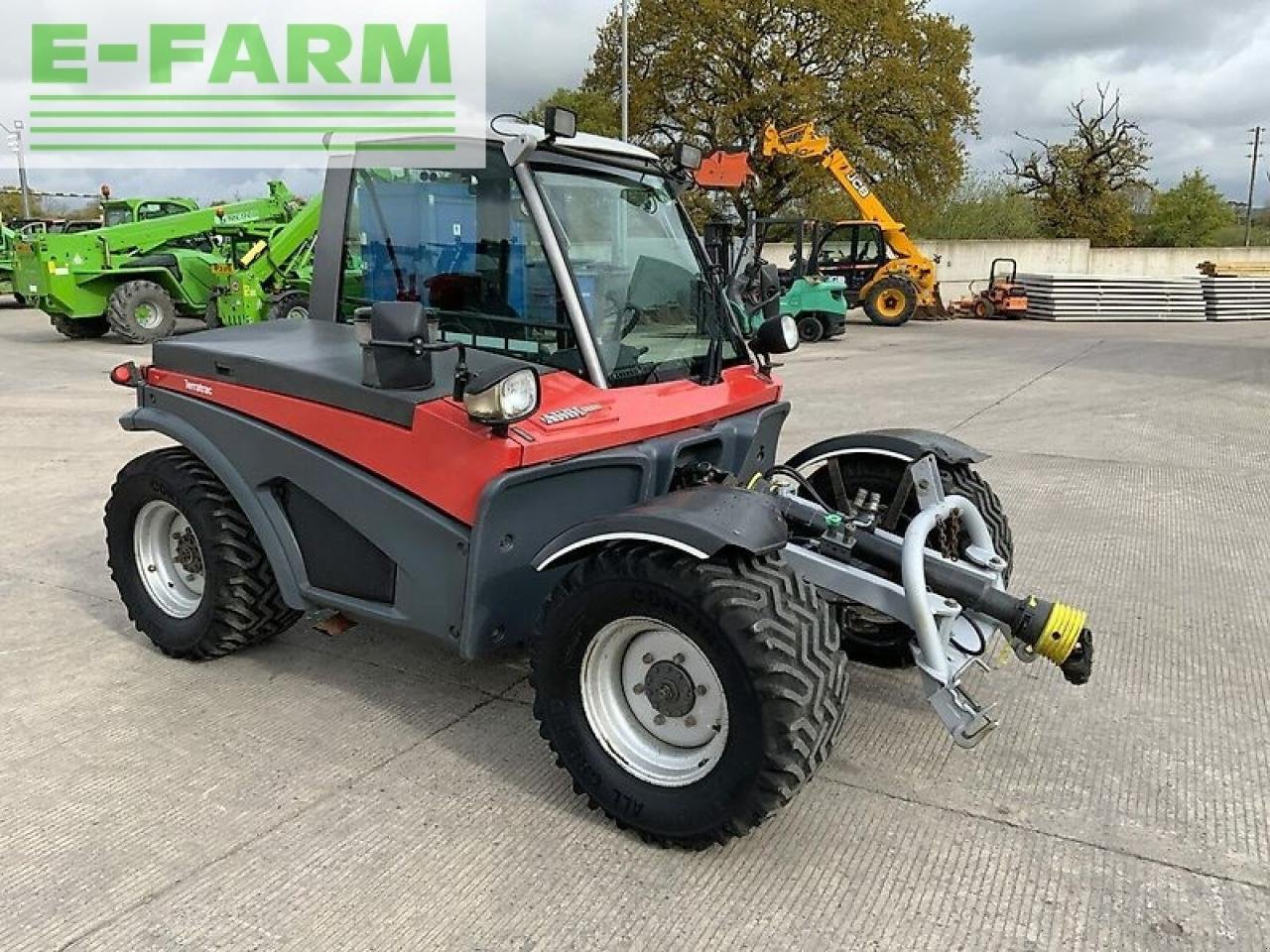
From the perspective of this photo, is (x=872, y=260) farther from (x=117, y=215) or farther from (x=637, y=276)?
(x=637, y=276)

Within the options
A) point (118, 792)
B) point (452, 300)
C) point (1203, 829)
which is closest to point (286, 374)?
point (452, 300)

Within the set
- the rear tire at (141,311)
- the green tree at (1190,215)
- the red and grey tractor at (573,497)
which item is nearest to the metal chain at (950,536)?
the red and grey tractor at (573,497)

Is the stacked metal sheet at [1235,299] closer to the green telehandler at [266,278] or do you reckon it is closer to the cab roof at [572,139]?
the green telehandler at [266,278]

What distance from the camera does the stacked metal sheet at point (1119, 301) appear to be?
79.8ft

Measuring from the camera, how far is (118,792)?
3180 millimetres

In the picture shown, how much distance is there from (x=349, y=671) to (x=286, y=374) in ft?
4.04

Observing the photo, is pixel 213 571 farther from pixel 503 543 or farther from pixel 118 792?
pixel 503 543

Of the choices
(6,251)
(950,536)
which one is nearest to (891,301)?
(6,251)

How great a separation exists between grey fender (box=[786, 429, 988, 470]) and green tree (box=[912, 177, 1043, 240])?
38.4 meters

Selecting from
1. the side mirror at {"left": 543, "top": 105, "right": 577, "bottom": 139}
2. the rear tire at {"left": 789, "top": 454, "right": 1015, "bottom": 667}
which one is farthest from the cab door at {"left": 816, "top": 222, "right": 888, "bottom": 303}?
the side mirror at {"left": 543, "top": 105, "right": 577, "bottom": 139}

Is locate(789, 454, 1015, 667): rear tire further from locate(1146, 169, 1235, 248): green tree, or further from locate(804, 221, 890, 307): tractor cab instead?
locate(1146, 169, 1235, 248): green tree

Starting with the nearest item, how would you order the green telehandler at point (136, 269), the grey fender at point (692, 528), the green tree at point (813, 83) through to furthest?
the grey fender at point (692, 528) < the green telehandler at point (136, 269) < the green tree at point (813, 83)

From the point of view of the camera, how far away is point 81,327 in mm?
17016

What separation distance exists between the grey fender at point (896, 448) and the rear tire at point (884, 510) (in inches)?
1.3
